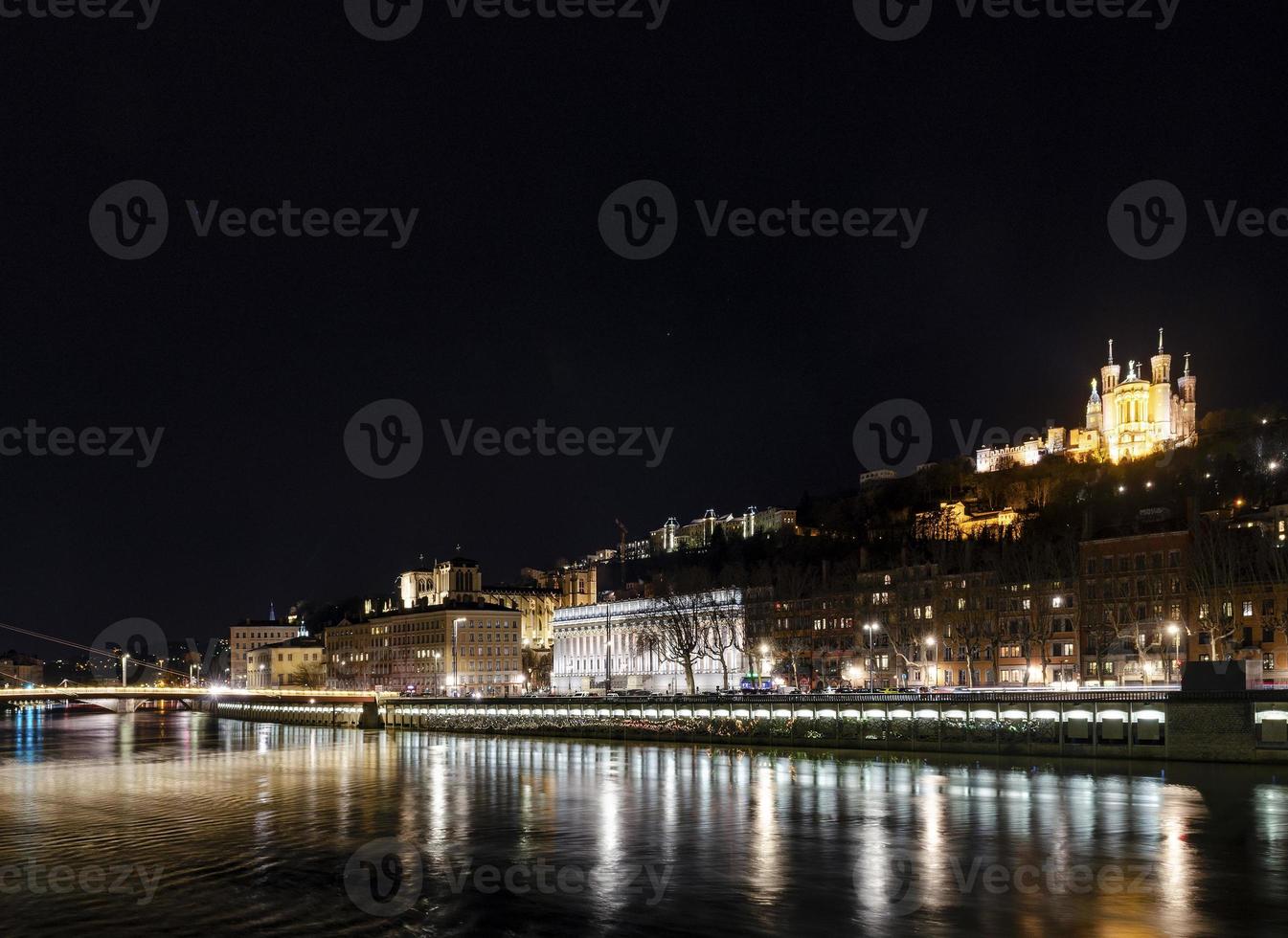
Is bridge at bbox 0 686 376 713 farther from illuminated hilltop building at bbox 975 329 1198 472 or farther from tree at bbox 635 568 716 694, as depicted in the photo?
illuminated hilltop building at bbox 975 329 1198 472

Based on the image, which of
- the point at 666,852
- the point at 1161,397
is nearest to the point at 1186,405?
the point at 1161,397

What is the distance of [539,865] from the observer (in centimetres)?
3372

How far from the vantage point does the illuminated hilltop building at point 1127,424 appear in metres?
183

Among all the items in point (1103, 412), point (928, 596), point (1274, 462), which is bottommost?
point (928, 596)

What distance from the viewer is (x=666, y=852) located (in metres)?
35.2

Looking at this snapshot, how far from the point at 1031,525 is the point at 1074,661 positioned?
47.8m

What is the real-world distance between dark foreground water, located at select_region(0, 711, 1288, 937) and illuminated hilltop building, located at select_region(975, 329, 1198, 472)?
136762 millimetres

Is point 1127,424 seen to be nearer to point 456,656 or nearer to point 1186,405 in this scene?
point 1186,405

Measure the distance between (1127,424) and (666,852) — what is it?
551 ft

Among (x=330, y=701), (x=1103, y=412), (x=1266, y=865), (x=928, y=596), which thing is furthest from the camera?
(x=1103, y=412)

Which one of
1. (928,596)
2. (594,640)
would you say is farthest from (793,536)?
(928,596)

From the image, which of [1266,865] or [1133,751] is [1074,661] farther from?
[1266,865]

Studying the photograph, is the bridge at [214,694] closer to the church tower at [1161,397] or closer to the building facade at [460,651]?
the building facade at [460,651]

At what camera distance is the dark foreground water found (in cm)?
2700
